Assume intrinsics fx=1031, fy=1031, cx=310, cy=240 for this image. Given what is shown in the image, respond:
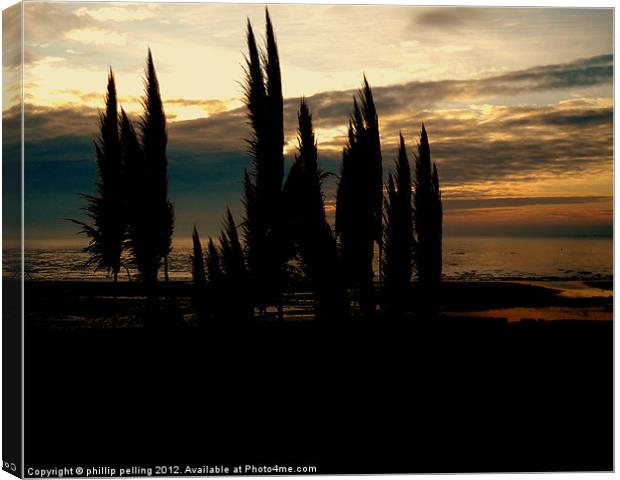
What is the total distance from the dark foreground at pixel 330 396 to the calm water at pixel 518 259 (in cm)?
53

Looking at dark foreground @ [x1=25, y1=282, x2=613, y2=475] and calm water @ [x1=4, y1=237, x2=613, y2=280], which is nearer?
dark foreground @ [x1=25, y1=282, x2=613, y2=475]

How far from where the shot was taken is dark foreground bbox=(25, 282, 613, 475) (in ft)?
31.7

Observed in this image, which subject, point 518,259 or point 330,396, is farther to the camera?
point 518,259

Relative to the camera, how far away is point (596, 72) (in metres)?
10.4

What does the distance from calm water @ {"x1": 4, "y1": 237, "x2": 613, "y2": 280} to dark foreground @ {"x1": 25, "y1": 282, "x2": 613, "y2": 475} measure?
53 cm

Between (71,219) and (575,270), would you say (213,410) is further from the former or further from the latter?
(575,270)

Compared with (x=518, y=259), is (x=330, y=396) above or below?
below

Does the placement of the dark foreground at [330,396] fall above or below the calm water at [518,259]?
below

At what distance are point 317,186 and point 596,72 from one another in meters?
3.04

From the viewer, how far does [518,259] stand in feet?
34.5

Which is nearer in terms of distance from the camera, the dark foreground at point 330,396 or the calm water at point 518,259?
the dark foreground at point 330,396

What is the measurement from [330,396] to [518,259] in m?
2.38

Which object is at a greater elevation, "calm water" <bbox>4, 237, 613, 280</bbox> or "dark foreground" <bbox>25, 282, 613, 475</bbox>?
"calm water" <bbox>4, 237, 613, 280</bbox>

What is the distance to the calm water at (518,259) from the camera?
33.9 ft
